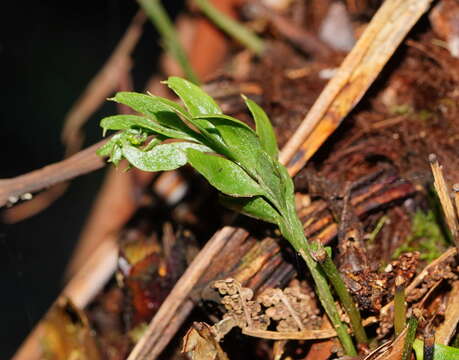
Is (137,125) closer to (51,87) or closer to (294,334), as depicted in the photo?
(294,334)

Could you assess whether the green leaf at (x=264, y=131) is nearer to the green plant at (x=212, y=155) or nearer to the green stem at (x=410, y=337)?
the green plant at (x=212, y=155)

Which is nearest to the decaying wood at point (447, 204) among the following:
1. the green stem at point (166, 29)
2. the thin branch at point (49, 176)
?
the thin branch at point (49, 176)

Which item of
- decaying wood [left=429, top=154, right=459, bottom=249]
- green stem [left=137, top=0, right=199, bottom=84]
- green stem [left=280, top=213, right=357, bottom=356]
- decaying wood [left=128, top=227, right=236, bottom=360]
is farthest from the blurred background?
decaying wood [left=429, top=154, right=459, bottom=249]

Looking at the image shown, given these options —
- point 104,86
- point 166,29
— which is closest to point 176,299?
point 166,29

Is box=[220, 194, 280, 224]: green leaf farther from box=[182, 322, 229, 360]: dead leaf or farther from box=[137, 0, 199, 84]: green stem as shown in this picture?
box=[137, 0, 199, 84]: green stem

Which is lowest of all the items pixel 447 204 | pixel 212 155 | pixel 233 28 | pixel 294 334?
pixel 294 334

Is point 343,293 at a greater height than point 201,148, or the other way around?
point 201,148

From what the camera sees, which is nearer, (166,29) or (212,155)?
(212,155)
